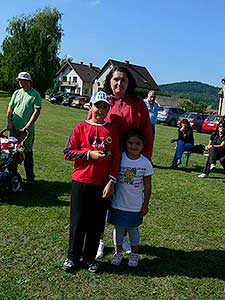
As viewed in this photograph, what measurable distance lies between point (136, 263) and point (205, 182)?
5.16 m

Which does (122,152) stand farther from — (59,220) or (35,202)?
(35,202)

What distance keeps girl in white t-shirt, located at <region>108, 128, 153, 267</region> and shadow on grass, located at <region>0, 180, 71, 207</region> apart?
2.08m

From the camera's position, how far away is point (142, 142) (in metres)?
3.98

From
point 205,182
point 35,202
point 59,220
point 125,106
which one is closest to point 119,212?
point 125,106

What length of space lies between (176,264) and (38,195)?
2776 mm

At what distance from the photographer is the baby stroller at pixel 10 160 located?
6134 mm

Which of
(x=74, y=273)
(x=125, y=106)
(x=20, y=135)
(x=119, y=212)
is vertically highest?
(x=125, y=106)

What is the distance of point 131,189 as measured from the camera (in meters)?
4.06

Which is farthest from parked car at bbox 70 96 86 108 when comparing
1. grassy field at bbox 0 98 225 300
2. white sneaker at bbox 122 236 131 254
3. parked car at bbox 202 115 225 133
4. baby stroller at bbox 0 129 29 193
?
white sneaker at bbox 122 236 131 254

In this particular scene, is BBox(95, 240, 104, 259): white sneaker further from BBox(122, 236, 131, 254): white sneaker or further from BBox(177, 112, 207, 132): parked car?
BBox(177, 112, 207, 132): parked car

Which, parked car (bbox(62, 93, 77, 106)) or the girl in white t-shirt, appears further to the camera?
parked car (bbox(62, 93, 77, 106))

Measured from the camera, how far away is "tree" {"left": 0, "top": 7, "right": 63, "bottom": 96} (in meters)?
55.7

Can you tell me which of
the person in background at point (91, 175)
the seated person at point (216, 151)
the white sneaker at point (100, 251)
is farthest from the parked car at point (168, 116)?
the person in background at point (91, 175)

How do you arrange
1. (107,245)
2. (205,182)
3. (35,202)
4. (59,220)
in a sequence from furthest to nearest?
(205,182) → (35,202) → (59,220) → (107,245)
